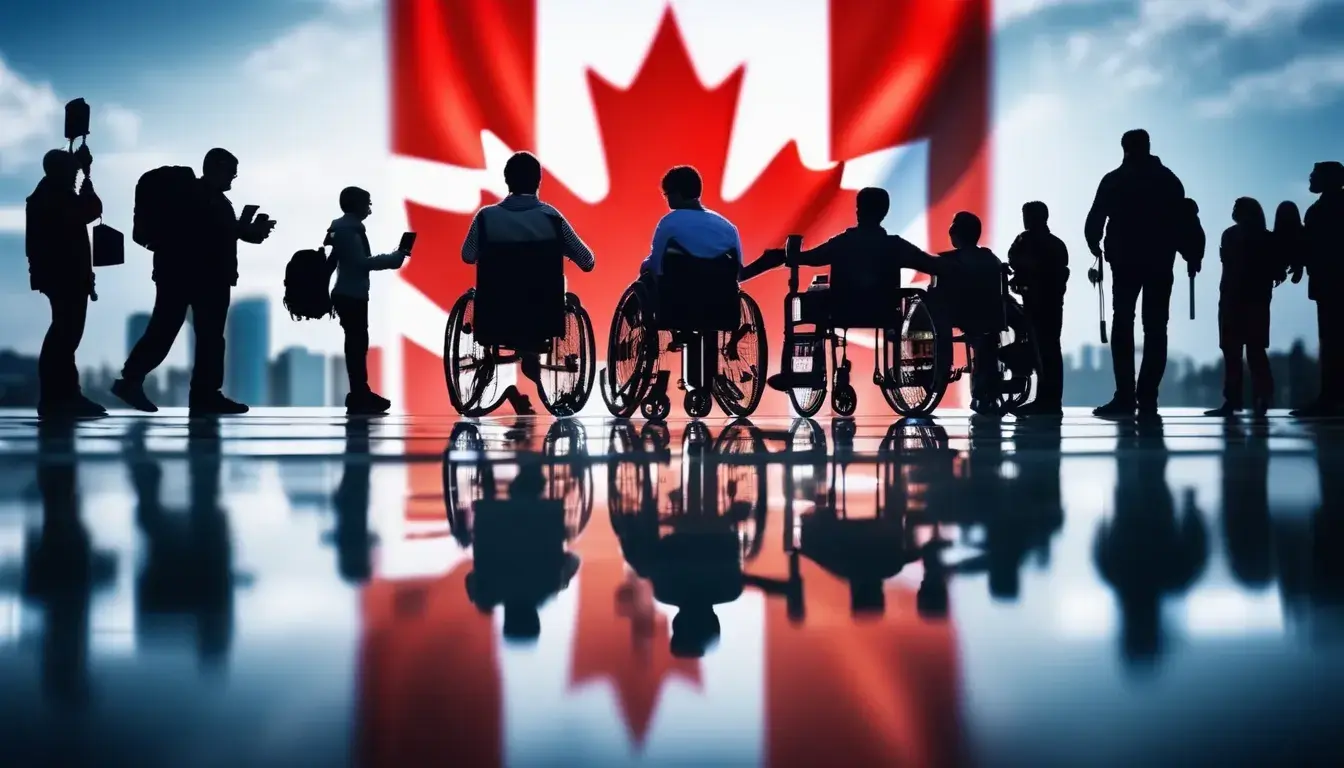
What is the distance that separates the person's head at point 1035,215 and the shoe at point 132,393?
333 centimetres

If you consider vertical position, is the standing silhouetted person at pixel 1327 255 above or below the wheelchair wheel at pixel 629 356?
above

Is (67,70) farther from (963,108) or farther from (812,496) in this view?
(812,496)

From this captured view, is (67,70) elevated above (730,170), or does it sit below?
above

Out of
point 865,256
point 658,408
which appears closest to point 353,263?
point 658,408

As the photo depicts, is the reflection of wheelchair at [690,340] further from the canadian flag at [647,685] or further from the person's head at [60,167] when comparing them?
the canadian flag at [647,685]

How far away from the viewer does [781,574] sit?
752mm

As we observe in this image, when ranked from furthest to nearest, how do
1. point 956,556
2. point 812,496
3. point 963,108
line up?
point 963,108, point 812,496, point 956,556

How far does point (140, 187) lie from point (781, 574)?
13.4 feet

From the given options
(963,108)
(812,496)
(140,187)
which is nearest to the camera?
(812,496)

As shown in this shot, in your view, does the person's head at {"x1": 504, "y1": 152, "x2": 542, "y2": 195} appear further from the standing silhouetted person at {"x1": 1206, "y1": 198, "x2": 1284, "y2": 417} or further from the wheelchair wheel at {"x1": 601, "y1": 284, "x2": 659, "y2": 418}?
the standing silhouetted person at {"x1": 1206, "y1": 198, "x2": 1284, "y2": 417}

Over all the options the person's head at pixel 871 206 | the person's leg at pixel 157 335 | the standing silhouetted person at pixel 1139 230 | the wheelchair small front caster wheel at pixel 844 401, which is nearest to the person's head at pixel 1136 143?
the standing silhouetted person at pixel 1139 230

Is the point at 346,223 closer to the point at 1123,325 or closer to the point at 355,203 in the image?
the point at 355,203

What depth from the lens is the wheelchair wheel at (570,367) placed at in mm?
4094

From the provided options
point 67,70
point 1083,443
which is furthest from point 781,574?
point 67,70
